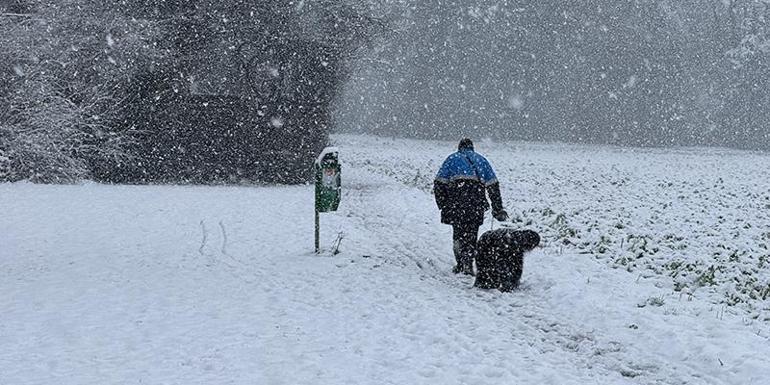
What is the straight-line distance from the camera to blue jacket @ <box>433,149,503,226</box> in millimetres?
10133

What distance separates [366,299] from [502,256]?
6.05ft

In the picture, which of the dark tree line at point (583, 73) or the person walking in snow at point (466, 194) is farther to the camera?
the dark tree line at point (583, 73)

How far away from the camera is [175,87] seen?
25.0m

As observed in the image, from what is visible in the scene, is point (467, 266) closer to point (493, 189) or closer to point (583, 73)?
point (493, 189)

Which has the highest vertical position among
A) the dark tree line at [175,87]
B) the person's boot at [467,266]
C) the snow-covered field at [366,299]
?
the dark tree line at [175,87]

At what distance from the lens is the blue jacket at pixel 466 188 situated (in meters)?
10.1

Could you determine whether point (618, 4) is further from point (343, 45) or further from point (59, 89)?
point (59, 89)

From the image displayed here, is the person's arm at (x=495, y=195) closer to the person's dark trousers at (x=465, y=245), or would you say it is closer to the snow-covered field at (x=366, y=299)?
the person's dark trousers at (x=465, y=245)

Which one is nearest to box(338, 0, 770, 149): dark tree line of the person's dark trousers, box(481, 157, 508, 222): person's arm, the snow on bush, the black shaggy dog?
the snow on bush

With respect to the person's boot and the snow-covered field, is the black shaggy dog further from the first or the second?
the person's boot

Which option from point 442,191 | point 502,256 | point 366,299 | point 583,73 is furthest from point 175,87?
point 583,73

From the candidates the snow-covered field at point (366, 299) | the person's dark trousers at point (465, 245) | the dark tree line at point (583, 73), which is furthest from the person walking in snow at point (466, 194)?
the dark tree line at point (583, 73)

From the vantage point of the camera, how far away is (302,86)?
1030 inches

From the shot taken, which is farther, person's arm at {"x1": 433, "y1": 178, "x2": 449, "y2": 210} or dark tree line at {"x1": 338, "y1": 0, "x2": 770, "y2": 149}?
dark tree line at {"x1": 338, "y1": 0, "x2": 770, "y2": 149}
